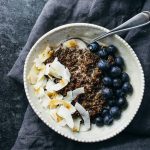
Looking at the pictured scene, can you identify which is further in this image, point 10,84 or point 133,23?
point 10,84

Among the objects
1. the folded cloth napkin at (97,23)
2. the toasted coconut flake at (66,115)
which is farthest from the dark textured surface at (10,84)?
the toasted coconut flake at (66,115)

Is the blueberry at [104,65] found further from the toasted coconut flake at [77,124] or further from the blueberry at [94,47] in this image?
the toasted coconut flake at [77,124]

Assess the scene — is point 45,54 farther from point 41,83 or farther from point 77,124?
point 77,124

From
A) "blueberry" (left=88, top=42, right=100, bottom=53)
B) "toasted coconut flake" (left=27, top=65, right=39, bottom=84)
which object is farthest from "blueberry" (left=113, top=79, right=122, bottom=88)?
"toasted coconut flake" (left=27, top=65, right=39, bottom=84)

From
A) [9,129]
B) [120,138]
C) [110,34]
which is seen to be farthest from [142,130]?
[9,129]

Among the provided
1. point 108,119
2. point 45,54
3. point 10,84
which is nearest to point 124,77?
point 108,119
